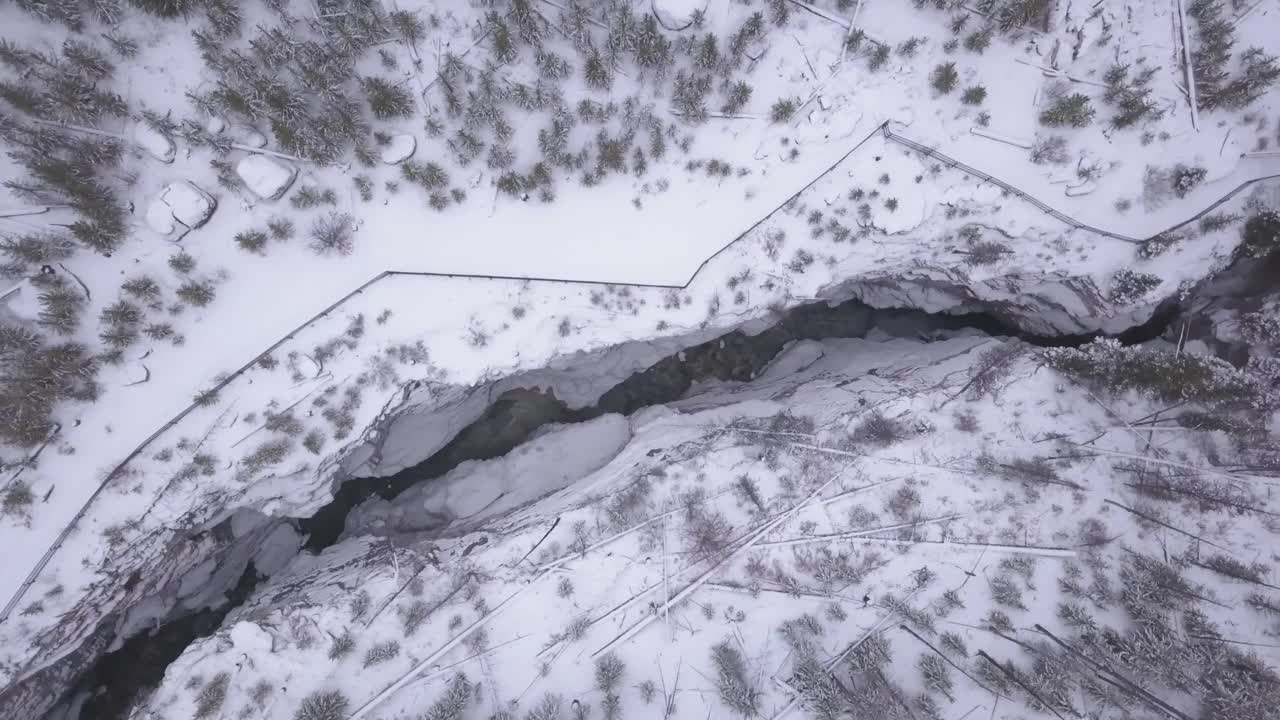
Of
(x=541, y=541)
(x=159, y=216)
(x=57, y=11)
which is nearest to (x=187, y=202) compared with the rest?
(x=159, y=216)

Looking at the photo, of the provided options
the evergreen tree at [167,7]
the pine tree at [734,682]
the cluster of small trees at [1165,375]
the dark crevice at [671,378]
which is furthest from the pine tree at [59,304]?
the cluster of small trees at [1165,375]

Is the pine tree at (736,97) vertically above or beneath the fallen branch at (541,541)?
above

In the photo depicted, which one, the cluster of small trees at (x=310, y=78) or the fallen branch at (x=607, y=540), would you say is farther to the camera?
the fallen branch at (x=607, y=540)

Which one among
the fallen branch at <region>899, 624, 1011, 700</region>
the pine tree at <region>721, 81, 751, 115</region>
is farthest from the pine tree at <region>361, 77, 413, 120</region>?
the fallen branch at <region>899, 624, 1011, 700</region>

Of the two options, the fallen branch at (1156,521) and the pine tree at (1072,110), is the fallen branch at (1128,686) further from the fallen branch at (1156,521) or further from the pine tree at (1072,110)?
the pine tree at (1072,110)

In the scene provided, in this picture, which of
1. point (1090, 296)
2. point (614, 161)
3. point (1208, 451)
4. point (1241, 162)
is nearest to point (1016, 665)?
point (1208, 451)

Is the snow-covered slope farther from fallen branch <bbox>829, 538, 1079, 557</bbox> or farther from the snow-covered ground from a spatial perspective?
the snow-covered ground

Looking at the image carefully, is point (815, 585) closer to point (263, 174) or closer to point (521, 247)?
point (521, 247)
